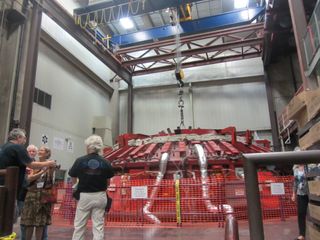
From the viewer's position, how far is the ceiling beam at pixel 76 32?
29.4 feet

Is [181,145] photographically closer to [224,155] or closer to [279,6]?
[224,155]

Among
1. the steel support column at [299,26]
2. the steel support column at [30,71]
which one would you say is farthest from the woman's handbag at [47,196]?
the steel support column at [299,26]

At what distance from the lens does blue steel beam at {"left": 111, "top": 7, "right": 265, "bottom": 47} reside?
11000mm

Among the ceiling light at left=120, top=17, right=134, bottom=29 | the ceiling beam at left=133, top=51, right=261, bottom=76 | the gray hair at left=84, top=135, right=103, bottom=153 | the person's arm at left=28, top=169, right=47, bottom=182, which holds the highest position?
the ceiling light at left=120, top=17, right=134, bottom=29

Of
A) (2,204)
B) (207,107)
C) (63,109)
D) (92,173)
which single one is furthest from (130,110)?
(2,204)

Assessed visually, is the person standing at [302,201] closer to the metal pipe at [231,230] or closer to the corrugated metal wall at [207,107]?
the metal pipe at [231,230]

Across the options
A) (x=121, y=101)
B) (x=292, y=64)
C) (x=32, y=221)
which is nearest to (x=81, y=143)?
(x=121, y=101)

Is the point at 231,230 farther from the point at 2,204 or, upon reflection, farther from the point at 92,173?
the point at 92,173

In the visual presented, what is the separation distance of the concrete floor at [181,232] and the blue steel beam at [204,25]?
322 inches

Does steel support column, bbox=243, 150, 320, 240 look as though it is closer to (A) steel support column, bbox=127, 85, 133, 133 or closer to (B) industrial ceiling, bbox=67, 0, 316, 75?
(B) industrial ceiling, bbox=67, 0, 316, 75

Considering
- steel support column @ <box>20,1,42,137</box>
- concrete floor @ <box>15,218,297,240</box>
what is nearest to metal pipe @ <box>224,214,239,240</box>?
concrete floor @ <box>15,218,297,240</box>

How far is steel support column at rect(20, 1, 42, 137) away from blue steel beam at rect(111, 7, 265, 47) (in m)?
4.79

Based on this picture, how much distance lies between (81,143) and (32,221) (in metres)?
8.31

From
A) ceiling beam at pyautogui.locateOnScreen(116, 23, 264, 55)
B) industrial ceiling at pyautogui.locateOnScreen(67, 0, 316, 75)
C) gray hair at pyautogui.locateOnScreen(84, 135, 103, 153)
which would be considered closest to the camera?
gray hair at pyautogui.locateOnScreen(84, 135, 103, 153)
